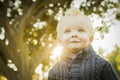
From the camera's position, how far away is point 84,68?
6.93ft

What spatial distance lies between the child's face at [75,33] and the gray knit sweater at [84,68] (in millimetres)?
71

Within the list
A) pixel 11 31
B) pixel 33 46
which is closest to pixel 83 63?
pixel 11 31

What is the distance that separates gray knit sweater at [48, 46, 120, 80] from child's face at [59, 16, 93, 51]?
2.8 inches

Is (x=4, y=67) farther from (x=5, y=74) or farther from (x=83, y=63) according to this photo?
(x=83, y=63)

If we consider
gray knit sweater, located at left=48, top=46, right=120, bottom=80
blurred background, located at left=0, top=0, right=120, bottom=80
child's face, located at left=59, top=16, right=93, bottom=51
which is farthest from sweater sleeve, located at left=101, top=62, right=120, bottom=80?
blurred background, located at left=0, top=0, right=120, bottom=80

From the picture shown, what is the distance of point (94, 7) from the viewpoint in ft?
68.9

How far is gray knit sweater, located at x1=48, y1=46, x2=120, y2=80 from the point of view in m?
2.10

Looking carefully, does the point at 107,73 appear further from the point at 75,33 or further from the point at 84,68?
the point at 75,33

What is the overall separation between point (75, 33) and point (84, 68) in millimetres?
218

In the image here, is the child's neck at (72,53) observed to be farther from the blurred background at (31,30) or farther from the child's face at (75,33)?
the blurred background at (31,30)

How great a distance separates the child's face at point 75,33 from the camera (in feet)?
6.88

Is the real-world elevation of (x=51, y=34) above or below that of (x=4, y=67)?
above

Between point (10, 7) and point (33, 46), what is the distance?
2915 millimetres

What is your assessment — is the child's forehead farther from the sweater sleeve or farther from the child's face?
the sweater sleeve
